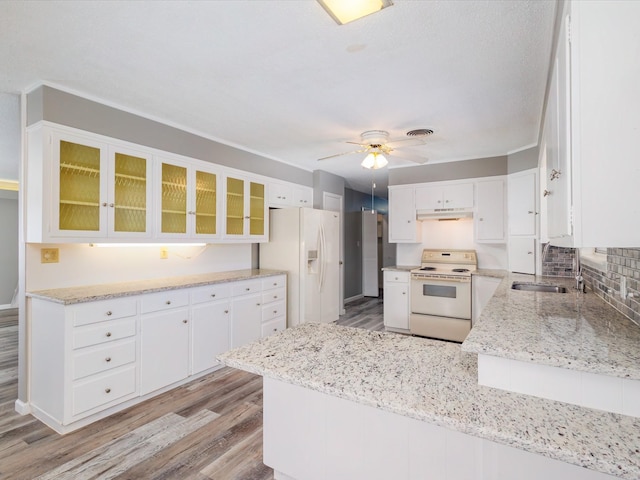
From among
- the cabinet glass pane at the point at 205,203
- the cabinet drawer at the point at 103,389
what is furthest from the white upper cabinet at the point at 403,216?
the cabinet drawer at the point at 103,389

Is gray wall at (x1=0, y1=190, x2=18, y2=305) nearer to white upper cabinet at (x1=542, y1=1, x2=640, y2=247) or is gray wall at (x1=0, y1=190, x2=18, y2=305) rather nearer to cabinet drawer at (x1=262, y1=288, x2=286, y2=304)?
cabinet drawer at (x1=262, y1=288, x2=286, y2=304)

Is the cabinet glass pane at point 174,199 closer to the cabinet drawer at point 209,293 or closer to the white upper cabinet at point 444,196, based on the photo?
the cabinet drawer at point 209,293

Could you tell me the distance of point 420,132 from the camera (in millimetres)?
3451

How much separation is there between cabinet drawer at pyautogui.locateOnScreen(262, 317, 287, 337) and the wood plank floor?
3.21ft

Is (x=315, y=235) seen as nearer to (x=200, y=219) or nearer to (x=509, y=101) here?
(x=200, y=219)

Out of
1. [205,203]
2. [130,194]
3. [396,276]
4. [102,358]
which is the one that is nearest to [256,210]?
[205,203]

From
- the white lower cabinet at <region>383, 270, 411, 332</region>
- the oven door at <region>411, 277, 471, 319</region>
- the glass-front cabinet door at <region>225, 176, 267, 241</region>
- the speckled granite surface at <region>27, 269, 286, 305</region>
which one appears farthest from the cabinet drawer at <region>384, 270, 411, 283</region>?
the speckled granite surface at <region>27, 269, 286, 305</region>

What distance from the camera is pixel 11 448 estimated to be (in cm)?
213

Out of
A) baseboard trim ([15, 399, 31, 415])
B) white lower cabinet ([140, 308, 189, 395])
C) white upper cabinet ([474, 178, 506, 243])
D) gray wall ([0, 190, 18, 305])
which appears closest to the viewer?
baseboard trim ([15, 399, 31, 415])

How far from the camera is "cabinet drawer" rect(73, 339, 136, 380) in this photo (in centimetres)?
233

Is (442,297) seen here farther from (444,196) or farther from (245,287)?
(245,287)

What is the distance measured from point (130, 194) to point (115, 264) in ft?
2.28

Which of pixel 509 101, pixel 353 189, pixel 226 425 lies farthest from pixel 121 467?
pixel 353 189

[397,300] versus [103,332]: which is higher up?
[103,332]
